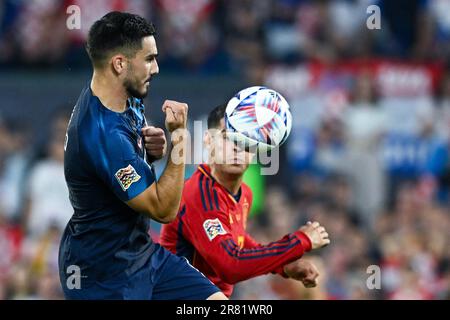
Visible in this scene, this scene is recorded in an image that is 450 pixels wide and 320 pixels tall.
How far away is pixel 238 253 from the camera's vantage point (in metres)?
6.84

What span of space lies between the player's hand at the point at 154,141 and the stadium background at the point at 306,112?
4.25 metres

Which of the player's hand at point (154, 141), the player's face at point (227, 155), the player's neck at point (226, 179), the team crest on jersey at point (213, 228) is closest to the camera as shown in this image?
the player's hand at point (154, 141)

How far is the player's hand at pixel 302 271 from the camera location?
714 cm

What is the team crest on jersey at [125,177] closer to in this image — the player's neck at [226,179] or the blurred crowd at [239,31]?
the player's neck at [226,179]

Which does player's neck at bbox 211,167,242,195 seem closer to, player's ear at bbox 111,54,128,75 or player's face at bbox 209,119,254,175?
player's face at bbox 209,119,254,175

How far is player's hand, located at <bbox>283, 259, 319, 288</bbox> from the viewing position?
281 inches

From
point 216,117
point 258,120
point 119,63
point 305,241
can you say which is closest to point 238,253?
point 305,241

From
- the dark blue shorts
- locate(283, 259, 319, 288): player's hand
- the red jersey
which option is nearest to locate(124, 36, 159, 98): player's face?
the red jersey

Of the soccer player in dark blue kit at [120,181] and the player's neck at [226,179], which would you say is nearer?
the soccer player in dark blue kit at [120,181]

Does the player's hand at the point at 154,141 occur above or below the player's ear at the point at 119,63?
below

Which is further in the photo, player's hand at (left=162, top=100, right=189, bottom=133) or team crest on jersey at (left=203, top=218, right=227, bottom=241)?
team crest on jersey at (left=203, top=218, right=227, bottom=241)

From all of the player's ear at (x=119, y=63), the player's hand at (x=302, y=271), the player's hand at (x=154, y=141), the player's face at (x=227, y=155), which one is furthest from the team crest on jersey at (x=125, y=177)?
the player's hand at (x=302, y=271)

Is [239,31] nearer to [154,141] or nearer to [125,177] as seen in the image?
[154,141]

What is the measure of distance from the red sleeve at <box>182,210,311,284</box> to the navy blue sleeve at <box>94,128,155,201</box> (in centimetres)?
66
